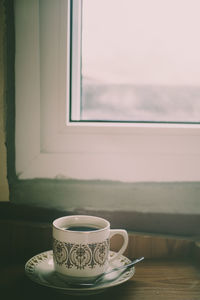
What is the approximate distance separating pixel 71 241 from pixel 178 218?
0.28 m

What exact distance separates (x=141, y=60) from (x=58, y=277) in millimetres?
491

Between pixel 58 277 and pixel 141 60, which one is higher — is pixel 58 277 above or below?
below

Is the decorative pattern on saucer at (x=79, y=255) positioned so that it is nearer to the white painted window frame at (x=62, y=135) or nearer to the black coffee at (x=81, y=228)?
the black coffee at (x=81, y=228)

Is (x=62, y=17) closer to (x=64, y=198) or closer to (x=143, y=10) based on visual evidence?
(x=143, y=10)

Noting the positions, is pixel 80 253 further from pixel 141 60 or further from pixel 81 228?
pixel 141 60

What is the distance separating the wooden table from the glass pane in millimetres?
330

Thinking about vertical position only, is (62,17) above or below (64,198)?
above

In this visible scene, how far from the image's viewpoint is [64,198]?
0.72 meters

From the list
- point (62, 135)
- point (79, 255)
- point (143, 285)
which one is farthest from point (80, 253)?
point (62, 135)

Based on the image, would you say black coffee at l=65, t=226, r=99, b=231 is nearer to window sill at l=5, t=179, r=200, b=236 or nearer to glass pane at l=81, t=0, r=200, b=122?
window sill at l=5, t=179, r=200, b=236

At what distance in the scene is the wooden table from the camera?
51cm

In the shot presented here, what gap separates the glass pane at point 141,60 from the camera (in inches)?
29.4

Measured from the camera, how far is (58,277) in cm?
53

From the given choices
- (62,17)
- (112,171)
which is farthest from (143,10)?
(112,171)
